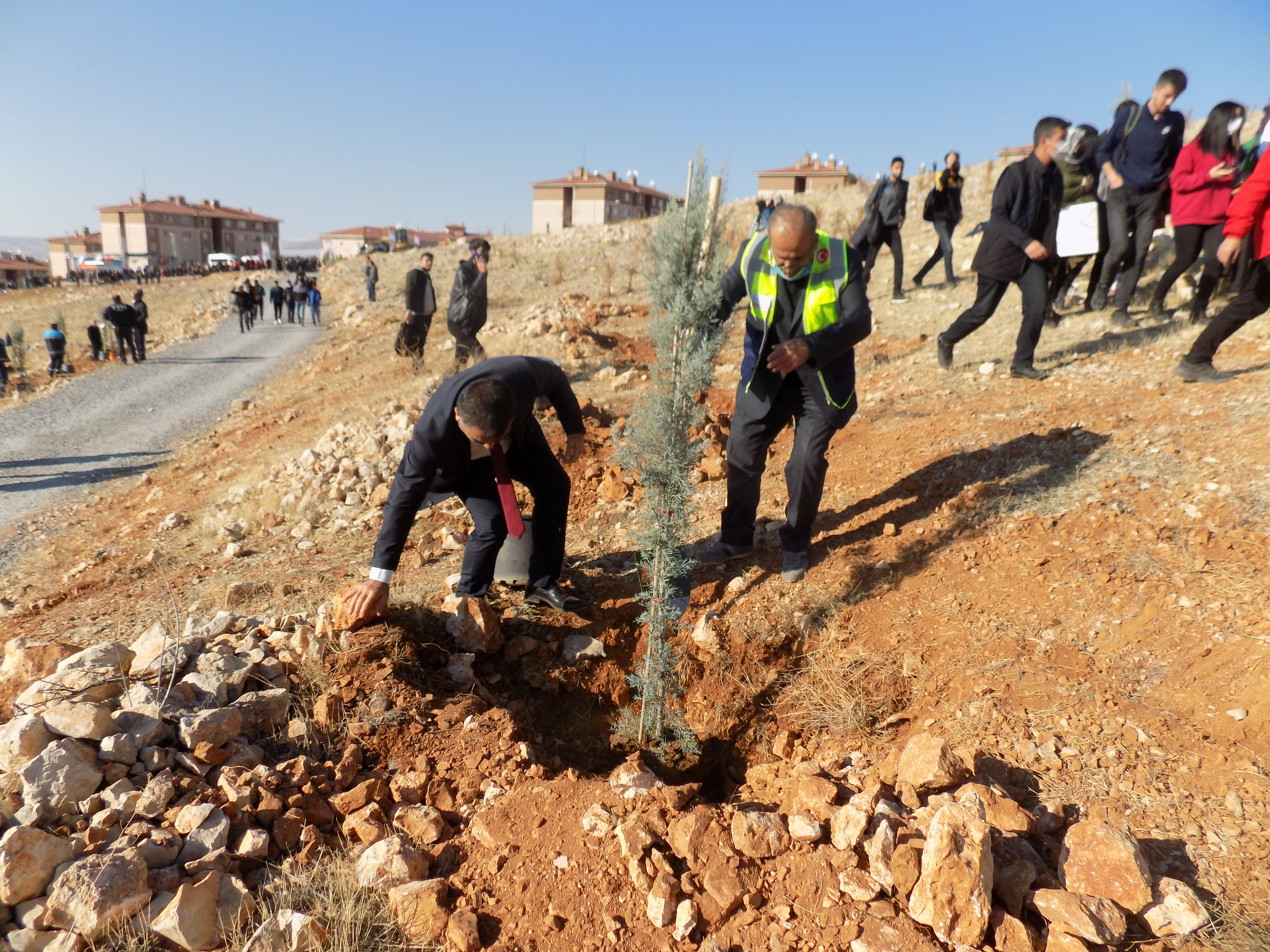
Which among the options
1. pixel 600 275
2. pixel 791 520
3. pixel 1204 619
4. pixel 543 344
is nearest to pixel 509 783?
pixel 791 520

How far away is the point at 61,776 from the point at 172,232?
7770 cm

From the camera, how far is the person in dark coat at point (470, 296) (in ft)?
25.0

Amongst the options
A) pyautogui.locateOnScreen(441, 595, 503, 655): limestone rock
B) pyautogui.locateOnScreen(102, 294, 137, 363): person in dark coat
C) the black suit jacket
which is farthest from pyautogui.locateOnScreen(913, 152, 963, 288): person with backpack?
pyautogui.locateOnScreen(102, 294, 137, 363): person in dark coat

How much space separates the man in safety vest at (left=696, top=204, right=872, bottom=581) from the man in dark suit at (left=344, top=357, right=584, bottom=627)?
34.0 inches

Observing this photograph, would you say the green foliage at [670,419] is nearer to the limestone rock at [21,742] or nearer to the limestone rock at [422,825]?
the limestone rock at [422,825]

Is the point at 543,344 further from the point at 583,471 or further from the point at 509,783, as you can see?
the point at 509,783

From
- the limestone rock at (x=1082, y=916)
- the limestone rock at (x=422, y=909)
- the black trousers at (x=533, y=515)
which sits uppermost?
the black trousers at (x=533, y=515)

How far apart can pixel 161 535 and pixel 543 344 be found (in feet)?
16.7

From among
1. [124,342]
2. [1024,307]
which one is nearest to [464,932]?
[1024,307]

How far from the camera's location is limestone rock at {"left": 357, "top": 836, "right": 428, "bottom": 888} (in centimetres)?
196

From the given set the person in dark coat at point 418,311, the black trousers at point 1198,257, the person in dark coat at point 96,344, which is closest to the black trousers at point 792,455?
the black trousers at point 1198,257

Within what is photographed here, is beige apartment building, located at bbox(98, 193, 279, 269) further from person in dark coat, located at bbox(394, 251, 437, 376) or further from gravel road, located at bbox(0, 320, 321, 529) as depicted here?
person in dark coat, located at bbox(394, 251, 437, 376)

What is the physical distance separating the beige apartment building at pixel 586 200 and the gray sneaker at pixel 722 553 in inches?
2084

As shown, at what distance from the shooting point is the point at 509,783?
2.36 metres
